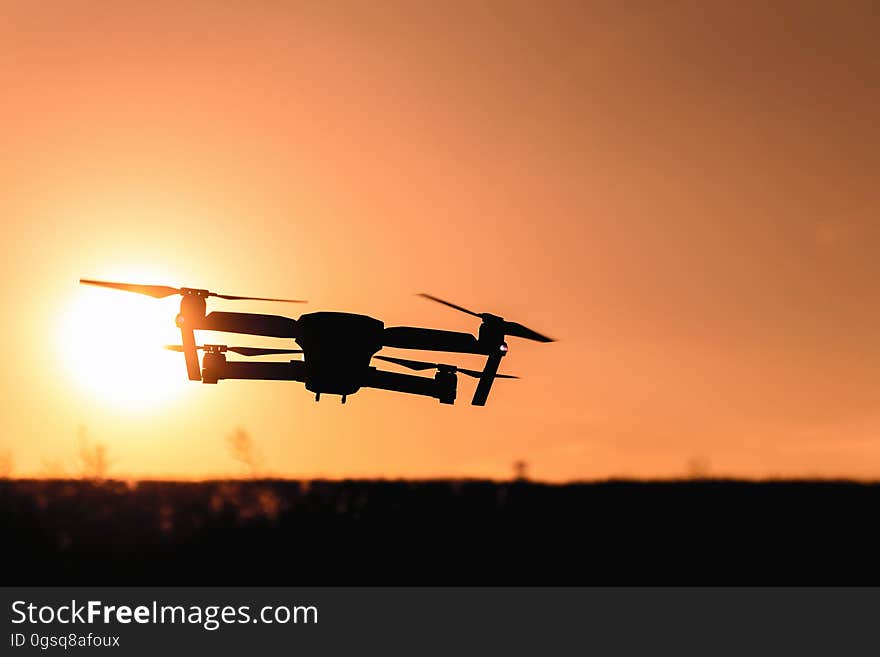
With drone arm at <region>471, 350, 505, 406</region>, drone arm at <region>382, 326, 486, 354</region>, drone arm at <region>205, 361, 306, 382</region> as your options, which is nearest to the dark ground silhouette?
drone arm at <region>471, 350, 505, 406</region>

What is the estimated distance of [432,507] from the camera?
1083 inches

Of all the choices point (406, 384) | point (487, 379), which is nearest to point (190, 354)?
point (406, 384)

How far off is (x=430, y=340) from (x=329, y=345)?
258 centimetres

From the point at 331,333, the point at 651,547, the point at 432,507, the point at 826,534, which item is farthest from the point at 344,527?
the point at 826,534

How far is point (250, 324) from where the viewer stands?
90.5 ft

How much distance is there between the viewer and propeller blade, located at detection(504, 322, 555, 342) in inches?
1160

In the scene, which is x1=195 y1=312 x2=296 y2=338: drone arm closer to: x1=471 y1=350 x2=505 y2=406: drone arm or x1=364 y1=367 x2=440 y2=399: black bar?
x1=364 y1=367 x2=440 y2=399: black bar

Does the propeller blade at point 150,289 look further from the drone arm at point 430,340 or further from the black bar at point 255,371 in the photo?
the drone arm at point 430,340

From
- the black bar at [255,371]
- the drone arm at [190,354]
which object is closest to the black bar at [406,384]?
the black bar at [255,371]

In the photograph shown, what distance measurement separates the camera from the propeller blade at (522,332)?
2947cm

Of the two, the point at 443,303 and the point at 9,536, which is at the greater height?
the point at 443,303
